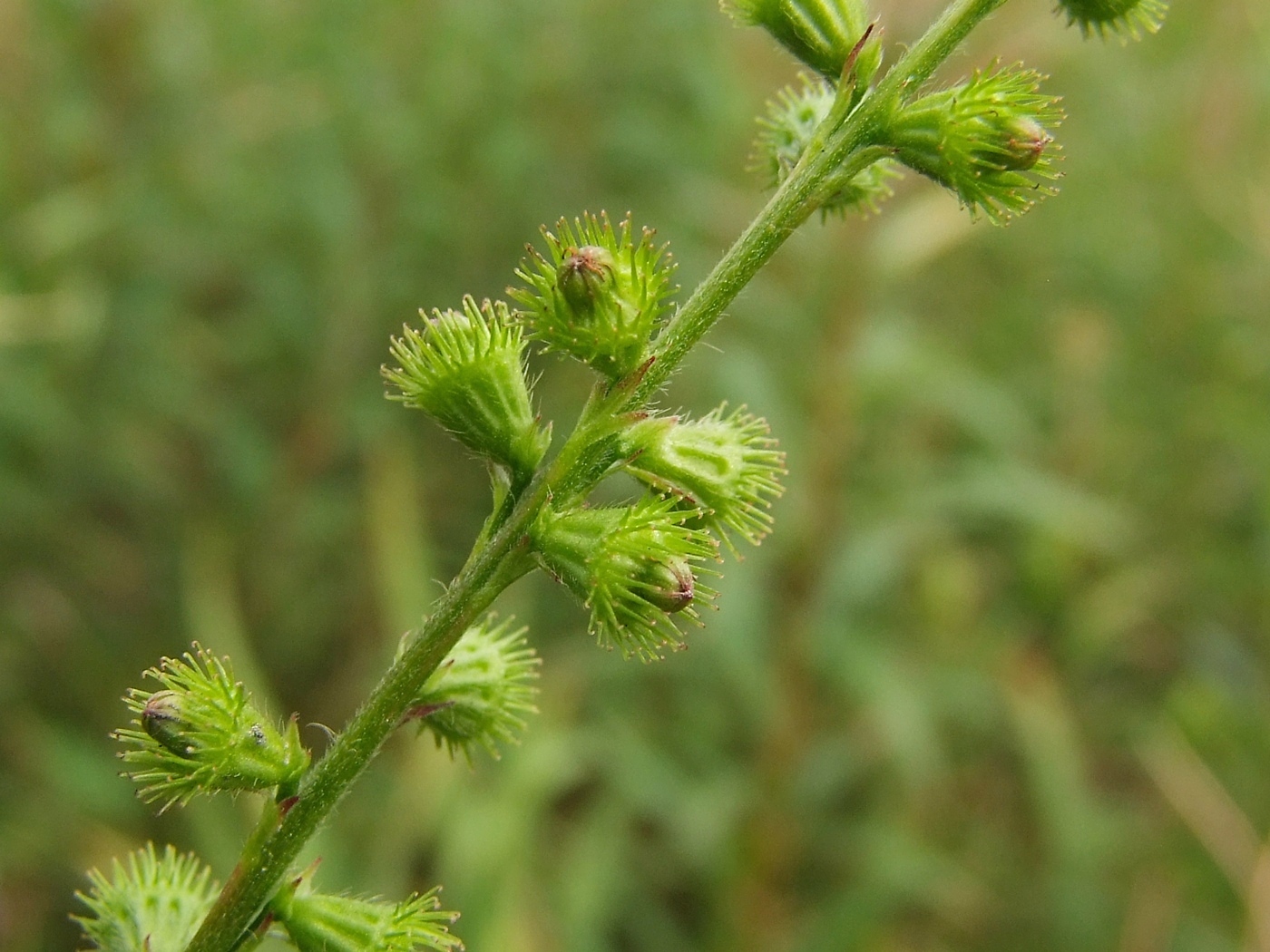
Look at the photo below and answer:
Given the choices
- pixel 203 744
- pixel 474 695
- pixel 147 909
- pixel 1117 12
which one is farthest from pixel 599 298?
pixel 147 909

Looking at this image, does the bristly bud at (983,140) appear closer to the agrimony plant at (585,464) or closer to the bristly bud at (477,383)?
the agrimony plant at (585,464)

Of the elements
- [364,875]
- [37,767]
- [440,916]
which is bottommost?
[37,767]

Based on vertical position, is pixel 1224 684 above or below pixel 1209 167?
below

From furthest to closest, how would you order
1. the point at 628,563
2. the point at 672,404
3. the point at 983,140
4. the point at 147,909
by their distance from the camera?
the point at 672,404 → the point at 147,909 → the point at 983,140 → the point at 628,563

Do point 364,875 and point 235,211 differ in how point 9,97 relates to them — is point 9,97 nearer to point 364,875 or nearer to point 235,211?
point 235,211

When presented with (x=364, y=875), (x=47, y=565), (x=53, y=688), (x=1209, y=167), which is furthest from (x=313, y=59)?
(x=1209, y=167)

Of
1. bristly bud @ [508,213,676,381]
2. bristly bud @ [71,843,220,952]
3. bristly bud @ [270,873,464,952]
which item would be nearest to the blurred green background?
bristly bud @ [71,843,220,952]

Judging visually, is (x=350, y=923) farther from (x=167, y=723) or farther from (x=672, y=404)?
(x=672, y=404)
